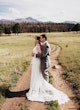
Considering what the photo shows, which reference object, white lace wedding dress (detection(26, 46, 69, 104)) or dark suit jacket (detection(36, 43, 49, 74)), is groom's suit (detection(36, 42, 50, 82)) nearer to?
dark suit jacket (detection(36, 43, 49, 74))

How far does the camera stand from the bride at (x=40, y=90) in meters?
12.5

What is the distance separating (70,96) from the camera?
13.1 meters

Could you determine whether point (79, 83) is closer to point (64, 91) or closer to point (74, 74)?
point (64, 91)

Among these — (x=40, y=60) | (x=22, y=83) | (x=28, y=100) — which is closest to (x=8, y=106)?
(x=28, y=100)

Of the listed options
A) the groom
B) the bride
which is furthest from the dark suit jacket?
the bride

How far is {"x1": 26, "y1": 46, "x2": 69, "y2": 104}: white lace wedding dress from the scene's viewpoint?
493 inches

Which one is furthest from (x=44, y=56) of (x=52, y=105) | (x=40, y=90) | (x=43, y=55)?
(x=52, y=105)

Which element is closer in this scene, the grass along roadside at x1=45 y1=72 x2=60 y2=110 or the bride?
the grass along roadside at x1=45 y1=72 x2=60 y2=110

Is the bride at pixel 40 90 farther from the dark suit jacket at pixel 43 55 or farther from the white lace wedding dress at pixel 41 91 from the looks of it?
the dark suit jacket at pixel 43 55

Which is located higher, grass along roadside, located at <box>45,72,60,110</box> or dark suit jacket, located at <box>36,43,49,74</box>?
dark suit jacket, located at <box>36,43,49,74</box>

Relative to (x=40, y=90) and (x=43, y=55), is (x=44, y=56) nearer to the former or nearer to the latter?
(x=43, y=55)

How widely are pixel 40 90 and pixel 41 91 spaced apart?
0.28 feet

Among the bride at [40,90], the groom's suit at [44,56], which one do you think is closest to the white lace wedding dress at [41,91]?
the bride at [40,90]

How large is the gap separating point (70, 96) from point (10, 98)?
9.74 feet
